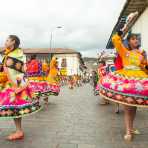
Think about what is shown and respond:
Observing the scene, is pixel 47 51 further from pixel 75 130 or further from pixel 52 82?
pixel 75 130

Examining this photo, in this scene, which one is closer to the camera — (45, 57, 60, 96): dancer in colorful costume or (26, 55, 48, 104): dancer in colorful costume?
(26, 55, 48, 104): dancer in colorful costume

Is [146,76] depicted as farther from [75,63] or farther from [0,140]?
[75,63]

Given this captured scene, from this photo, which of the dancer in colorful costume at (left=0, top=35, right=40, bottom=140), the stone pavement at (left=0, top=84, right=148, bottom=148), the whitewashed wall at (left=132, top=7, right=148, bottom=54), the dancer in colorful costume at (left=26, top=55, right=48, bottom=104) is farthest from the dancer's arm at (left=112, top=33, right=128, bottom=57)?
the whitewashed wall at (left=132, top=7, right=148, bottom=54)

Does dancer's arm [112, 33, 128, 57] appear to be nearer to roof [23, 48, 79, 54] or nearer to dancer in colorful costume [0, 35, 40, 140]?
dancer in colorful costume [0, 35, 40, 140]

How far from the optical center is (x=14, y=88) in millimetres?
6211

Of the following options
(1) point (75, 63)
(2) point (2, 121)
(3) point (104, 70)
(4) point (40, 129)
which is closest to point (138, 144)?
(4) point (40, 129)

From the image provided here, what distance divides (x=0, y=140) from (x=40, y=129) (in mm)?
1160

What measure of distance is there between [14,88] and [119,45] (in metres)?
1.78

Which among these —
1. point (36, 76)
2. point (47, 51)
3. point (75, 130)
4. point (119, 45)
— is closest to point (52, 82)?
point (36, 76)

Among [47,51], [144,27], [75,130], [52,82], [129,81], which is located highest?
[47,51]

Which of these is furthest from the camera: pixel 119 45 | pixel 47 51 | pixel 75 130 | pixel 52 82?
pixel 47 51

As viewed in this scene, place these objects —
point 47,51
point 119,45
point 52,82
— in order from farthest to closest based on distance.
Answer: point 47,51
point 52,82
point 119,45

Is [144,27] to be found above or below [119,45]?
above

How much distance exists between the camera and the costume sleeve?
20.3 feet
